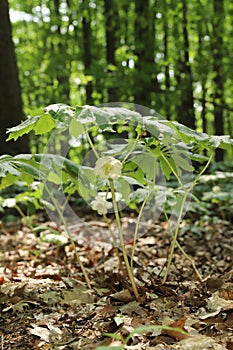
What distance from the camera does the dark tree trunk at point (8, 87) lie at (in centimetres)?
568

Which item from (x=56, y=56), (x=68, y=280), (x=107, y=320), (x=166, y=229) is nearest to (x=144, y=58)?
(x=56, y=56)

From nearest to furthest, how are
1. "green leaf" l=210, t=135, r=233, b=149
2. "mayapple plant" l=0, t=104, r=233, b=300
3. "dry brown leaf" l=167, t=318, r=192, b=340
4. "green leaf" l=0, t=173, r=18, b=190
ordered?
"dry brown leaf" l=167, t=318, r=192, b=340 → "mayapple plant" l=0, t=104, r=233, b=300 → "green leaf" l=210, t=135, r=233, b=149 → "green leaf" l=0, t=173, r=18, b=190

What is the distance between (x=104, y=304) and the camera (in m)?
2.23

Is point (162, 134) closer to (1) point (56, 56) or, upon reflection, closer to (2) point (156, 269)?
(2) point (156, 269)

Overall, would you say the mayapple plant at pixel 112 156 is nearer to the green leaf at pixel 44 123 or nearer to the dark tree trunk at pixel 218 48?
the green leaf at pixel 44 123

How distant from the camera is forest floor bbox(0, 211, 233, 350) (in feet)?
5.81

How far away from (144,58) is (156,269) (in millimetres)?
5012

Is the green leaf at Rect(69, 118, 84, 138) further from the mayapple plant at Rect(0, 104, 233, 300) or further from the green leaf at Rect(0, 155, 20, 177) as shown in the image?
the green leaf at Rect(0, 155, 20, 177)

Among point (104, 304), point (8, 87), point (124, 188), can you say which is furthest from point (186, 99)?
point (104, 304)

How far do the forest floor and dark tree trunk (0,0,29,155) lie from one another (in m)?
2.37

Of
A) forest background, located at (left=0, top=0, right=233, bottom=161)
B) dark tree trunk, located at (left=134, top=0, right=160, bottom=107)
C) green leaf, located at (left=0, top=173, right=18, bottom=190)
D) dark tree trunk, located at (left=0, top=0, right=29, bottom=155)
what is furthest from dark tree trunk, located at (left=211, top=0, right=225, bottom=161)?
green leaf, located at (left=0, top=173, right=18, bottom=190)

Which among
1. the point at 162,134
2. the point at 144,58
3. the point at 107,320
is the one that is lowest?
the point at 107,320

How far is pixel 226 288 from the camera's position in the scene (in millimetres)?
2201

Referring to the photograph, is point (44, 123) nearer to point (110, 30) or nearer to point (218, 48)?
point (110, 30)
